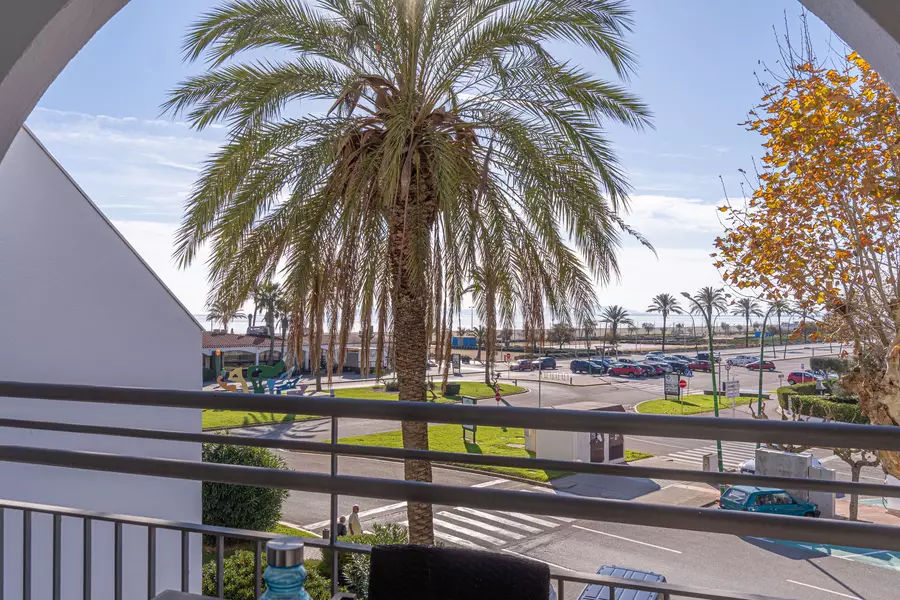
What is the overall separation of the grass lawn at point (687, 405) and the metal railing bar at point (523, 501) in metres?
30.7

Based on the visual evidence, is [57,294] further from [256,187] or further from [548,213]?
[548,213]

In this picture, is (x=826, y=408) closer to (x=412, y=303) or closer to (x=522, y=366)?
(x=412, y=303)

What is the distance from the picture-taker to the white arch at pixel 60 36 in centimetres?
164

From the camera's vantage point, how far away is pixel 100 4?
2088 mm

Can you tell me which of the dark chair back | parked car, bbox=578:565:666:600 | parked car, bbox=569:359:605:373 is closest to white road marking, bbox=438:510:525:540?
parked car, bbox=578:565:666:600

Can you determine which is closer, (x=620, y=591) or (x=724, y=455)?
(x=620, y=591)

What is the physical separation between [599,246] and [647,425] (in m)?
5.30

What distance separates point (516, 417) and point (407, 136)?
5.49 m

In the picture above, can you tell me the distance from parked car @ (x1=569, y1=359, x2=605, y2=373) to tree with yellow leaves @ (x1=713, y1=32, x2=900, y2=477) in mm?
44054

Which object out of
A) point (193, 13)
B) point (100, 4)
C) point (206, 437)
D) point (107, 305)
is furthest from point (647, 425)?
point (107, 305)

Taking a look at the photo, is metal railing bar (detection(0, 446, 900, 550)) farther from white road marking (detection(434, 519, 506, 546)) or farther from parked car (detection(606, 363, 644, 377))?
parked car (detection(606, 363, 644, 377))

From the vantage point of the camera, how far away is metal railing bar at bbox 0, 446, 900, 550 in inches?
50.5

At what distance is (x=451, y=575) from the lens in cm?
123

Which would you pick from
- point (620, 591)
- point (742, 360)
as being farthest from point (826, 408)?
point (742, 360)
